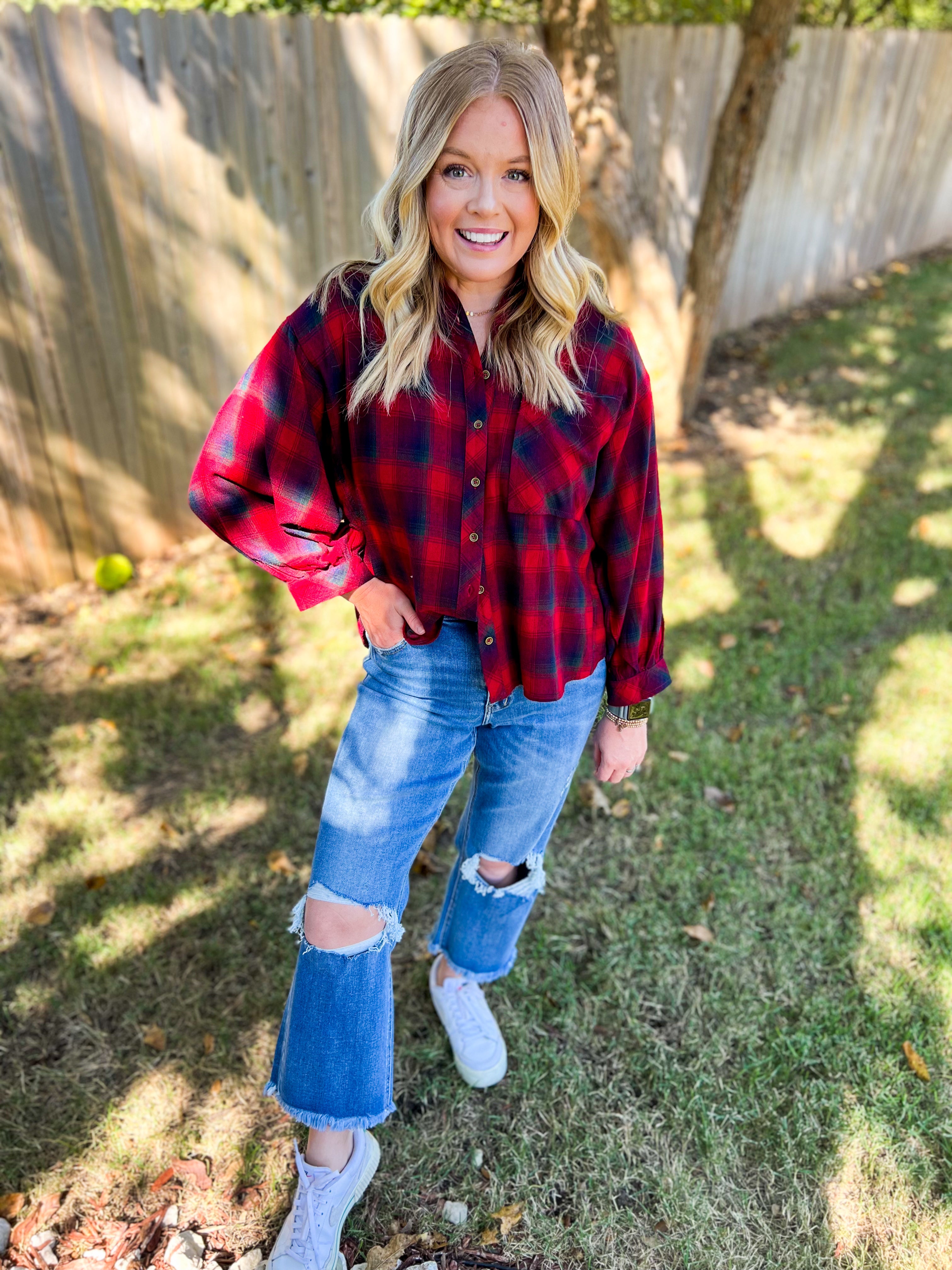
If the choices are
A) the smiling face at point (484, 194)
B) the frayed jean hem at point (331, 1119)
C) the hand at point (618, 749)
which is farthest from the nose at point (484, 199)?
the frayed jean hem at point (331, 1119)

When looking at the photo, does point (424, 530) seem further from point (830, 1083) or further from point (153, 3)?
point (153, 3)

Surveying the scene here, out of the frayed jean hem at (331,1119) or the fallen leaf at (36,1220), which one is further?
the fallen leaf at (36,1220)

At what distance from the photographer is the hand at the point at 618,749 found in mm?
2145

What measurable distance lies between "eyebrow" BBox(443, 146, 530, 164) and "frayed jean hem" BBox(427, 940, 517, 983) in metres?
1.90

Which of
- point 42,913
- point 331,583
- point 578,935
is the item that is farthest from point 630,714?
point 42,913

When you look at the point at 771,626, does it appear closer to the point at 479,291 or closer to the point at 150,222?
the point at 479,291

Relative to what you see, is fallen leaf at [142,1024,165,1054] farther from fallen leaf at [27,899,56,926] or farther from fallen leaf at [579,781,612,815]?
fallen leaf at [579,781,612,815]

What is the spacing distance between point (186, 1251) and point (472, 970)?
910 millimetres

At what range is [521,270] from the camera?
5.92 ft

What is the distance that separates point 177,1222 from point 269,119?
4520 millimetres

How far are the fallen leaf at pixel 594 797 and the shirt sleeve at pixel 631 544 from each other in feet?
4.75

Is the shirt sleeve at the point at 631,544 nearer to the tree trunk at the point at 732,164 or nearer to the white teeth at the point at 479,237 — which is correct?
the white teeth at the point at 479,237

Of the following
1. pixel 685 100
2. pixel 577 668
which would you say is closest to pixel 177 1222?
pixel 577 668

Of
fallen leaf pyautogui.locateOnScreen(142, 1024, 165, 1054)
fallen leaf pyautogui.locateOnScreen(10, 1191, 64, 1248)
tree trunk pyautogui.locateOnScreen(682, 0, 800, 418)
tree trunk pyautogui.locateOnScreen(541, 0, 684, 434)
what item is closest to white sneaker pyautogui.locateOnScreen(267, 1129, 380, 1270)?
fallen leaf pyautogui.locateOnScreen(10, 1191, 64, 1248)
